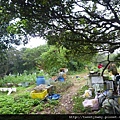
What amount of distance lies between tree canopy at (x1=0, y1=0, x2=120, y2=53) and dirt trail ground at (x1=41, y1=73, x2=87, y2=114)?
0.77 ft

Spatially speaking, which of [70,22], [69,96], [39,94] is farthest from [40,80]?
[70,22]

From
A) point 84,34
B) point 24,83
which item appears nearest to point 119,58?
point 84,34

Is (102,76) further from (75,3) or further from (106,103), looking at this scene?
(75,3)

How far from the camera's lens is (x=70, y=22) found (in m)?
1.06

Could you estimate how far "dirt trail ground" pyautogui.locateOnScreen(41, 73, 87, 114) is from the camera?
3.54 ft

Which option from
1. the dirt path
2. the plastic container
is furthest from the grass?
the plastic container

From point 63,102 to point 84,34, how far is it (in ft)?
1.81

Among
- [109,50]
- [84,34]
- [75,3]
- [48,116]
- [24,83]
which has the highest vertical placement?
[75,3]

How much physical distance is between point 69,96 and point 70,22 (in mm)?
590

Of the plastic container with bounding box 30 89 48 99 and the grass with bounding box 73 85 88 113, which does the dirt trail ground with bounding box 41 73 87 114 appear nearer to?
the grass with bounding box 73 85 88 113

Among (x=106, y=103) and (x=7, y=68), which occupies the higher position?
(x=7, y=68)

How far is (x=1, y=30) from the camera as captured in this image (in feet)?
3.64

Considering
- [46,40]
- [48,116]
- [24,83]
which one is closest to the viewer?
[48,116]

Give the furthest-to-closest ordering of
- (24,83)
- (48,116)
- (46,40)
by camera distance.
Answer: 1. (24,83)
2. (46,40)
3. (48,116)
